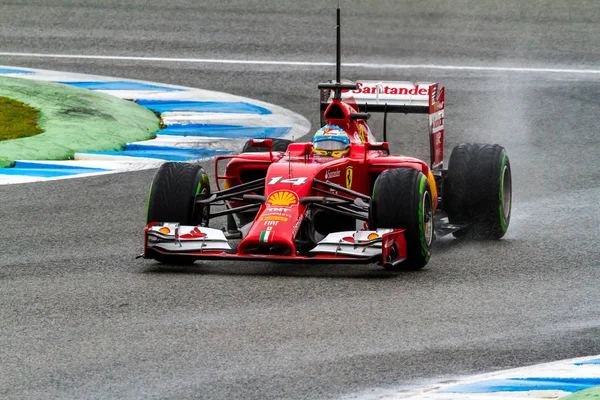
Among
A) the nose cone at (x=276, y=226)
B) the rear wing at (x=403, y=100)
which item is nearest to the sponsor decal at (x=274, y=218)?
the nose cone at (x=276, y=226)

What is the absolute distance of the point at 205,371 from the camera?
6.43m

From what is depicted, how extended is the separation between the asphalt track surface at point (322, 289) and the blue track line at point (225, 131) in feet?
3.82

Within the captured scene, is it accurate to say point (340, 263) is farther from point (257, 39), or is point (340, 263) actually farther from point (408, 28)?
point (257, 39)

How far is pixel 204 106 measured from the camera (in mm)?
16172

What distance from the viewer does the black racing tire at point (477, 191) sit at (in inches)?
406

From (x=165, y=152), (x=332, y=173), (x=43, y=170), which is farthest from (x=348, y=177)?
(x=165, y=152)

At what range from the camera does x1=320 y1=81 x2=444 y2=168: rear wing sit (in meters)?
11.0

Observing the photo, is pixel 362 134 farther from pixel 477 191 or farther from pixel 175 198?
pixel 175 198

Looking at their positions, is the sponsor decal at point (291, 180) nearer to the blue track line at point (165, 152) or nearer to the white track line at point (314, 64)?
the blue track line at point (165, 152)

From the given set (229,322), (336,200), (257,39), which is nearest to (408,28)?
(257,39)

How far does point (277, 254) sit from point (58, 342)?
2.36 m

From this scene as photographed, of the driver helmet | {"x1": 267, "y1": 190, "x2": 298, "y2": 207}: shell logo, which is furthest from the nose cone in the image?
the driver helmet

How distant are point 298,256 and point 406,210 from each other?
0.82 m

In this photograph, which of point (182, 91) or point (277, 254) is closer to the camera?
point (277, 254)
